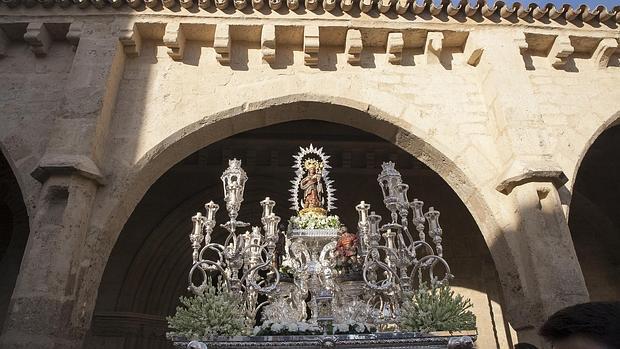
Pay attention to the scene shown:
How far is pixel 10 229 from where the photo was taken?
6934 millimetres

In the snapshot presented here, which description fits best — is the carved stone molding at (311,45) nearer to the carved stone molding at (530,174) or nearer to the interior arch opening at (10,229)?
the carved stone molding at (530,174)

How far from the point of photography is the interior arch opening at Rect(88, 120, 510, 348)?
6.75 meters

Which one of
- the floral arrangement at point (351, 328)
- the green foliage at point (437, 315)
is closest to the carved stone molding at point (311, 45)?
the green foliage at point (437, 315)

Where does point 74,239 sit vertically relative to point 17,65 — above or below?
below

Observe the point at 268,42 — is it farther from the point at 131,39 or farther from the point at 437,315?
the point at 437,315

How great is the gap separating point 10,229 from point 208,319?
5177mm

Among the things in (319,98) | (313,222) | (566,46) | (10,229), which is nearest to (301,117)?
(319,98)

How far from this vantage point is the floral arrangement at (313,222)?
417 centimetres

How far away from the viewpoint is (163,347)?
22.4 feet

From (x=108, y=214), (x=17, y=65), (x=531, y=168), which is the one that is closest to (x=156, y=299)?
(x=108, y=214)

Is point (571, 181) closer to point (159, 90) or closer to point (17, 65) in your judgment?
point (159, 90)

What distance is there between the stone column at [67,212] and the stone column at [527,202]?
13.0 feet

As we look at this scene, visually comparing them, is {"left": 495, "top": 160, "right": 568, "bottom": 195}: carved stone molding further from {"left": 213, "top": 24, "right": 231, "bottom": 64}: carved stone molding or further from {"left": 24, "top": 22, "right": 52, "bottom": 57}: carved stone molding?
{"left": 24, "top": 22, "right": 52, "bottom": 57}: carved stone molding

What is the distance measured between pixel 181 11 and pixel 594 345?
537 centimetres
